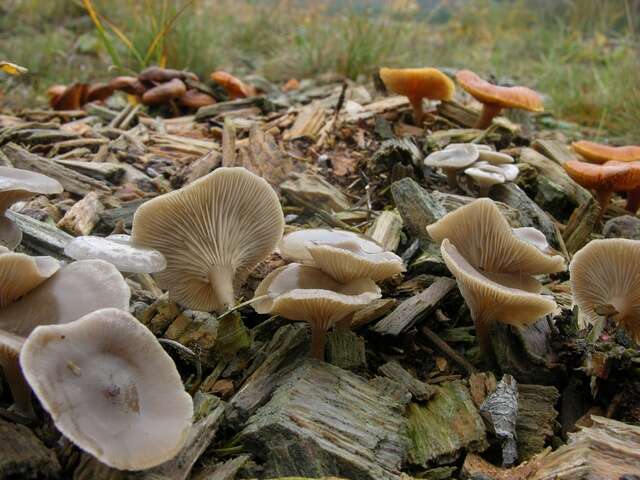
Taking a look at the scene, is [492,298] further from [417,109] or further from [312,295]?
[417,109]

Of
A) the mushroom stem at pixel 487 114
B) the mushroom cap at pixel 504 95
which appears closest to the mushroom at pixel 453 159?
the mushroom cap at pixel 504 95

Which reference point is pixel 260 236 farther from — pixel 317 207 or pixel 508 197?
pixel 508 197

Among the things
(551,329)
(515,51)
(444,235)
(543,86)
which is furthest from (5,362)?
(515,51)

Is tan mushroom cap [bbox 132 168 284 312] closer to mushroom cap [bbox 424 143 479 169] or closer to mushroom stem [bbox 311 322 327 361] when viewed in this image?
mushroom stem [bbox 311 322 327 361]

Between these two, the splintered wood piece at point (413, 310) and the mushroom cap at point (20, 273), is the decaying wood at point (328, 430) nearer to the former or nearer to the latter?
the splintered wood piece at point (413, 310)

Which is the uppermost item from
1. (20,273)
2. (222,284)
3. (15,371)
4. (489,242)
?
(20,273)

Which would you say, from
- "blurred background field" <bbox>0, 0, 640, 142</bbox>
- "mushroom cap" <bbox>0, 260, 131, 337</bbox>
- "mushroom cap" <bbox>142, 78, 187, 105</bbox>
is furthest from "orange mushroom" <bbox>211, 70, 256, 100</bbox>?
"mushroom cap" <bbox>0, 260, 131, 337</bbox>

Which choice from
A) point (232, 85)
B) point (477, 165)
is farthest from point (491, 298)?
point (232, 85)
